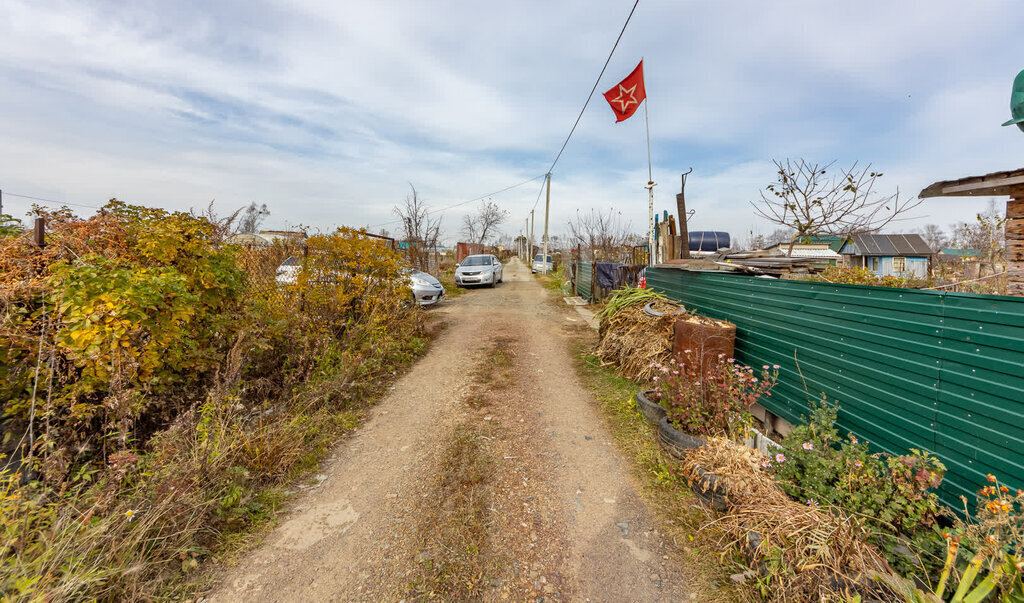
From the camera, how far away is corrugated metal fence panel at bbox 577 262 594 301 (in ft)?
41.2

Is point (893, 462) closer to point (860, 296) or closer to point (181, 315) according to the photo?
point (860, 296)

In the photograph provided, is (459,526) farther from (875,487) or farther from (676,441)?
(875,487)

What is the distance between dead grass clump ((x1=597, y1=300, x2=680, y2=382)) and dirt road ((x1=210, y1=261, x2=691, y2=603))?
98 cm

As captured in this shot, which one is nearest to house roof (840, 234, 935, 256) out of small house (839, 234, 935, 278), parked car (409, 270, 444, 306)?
small house (839, 234, 935, 278)

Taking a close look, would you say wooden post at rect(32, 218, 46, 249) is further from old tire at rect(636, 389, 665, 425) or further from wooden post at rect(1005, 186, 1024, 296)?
wooden post at rect(1005, 186, 1024, 296)

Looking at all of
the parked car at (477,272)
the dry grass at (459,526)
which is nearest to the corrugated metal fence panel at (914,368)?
the dry grass at (459,526)

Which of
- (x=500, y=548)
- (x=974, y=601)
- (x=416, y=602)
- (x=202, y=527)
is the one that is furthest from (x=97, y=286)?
(x=974, y=601)

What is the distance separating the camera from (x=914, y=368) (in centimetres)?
232

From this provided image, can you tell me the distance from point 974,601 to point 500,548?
2.07 metres

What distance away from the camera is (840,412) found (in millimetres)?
2816

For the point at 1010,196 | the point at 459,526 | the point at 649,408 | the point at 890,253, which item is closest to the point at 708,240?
the point at 1010,196

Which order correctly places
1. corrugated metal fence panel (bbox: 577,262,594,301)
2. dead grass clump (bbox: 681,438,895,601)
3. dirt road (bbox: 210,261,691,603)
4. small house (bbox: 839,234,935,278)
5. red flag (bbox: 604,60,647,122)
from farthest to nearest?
small house (bbox: 839,234,935,278)
corrugated metal fence panel (bbox: 577,262,594,301)
red flag (bbox: 604,60,647,122)
dirt road (bbox: 210,261,691,603)
dead grass clump (bbox: 681,438,895,601)

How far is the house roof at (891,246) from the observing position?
25534 mm

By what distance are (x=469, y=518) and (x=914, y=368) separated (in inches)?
117
